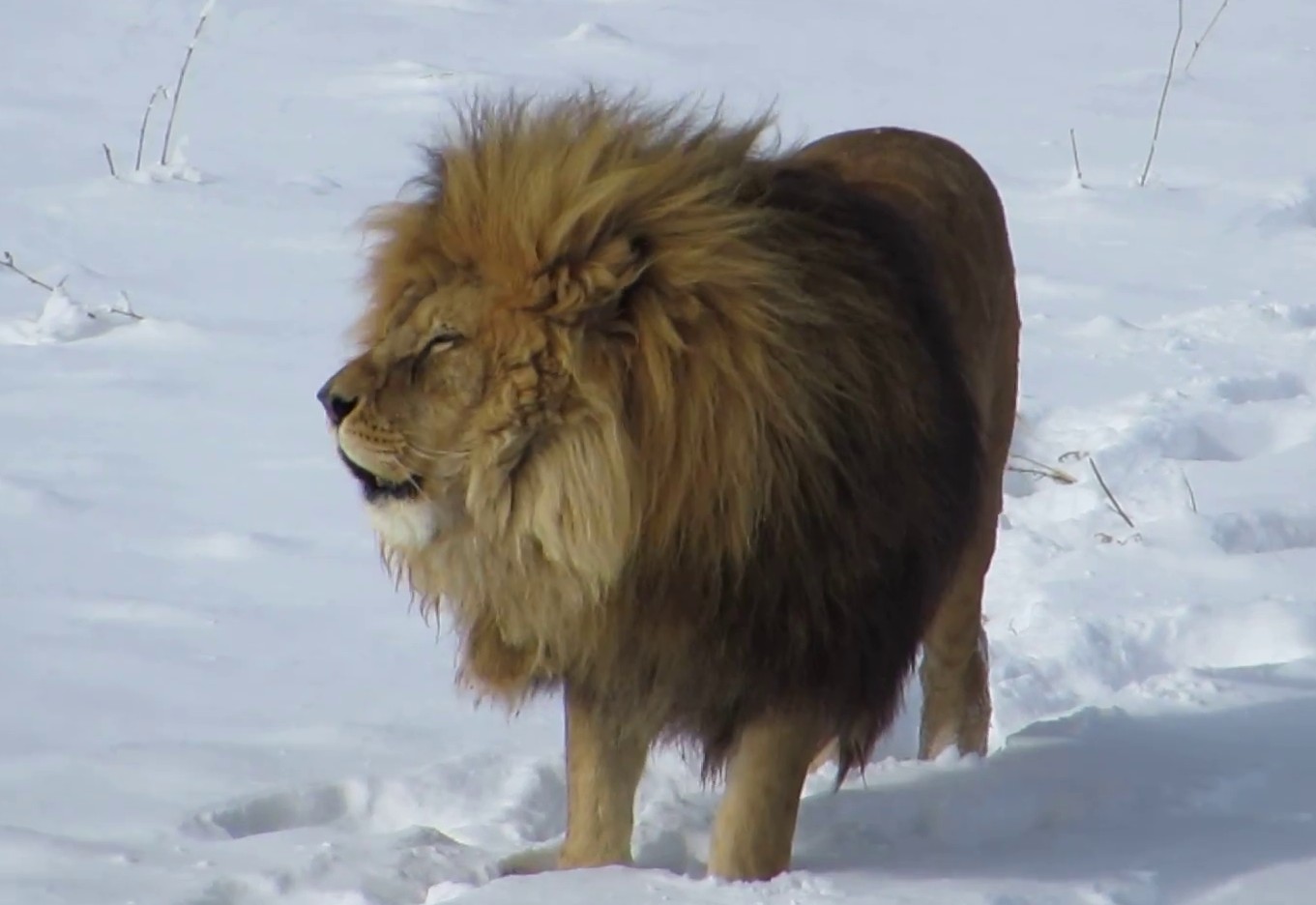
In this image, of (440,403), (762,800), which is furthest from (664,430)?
(762,800)

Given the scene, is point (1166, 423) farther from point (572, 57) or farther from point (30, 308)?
point (572, 57)

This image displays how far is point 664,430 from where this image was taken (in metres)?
2.64

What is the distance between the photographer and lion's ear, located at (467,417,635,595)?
2.63 m

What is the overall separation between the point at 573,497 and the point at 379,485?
29cm

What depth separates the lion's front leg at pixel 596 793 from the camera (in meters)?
2.98

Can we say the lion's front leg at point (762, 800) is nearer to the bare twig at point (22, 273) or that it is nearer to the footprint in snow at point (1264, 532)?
the footprint in snow at point (1264, 532)

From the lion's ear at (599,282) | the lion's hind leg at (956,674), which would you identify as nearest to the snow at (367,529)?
the lion's hind leg at (956,674)

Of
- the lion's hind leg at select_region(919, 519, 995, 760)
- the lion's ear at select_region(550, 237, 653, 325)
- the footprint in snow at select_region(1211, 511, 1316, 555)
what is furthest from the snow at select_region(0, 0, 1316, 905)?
the lion's ear at select_region(550, 237, 653, 325)

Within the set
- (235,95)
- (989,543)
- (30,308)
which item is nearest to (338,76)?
(235,95)

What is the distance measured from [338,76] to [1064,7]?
398 cm

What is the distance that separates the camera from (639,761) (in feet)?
10.1

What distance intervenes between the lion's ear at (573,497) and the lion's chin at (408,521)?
7cm

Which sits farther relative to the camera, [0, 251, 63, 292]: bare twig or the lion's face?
[0, 251, 63, 292]: bare twig

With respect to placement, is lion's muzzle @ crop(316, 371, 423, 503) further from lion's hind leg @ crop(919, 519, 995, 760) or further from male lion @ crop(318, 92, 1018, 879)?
lion's hind leg @ crop(919, 519, 995, 760)
